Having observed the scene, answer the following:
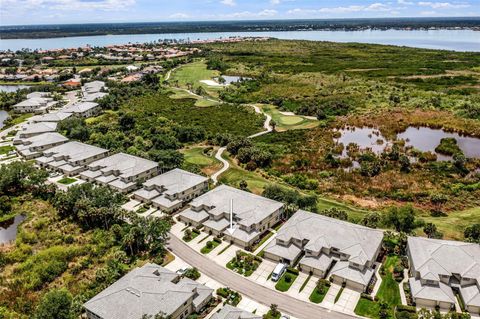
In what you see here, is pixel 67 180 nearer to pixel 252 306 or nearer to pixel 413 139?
pixel 252 306

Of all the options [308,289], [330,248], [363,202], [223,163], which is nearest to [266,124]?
[223,163]

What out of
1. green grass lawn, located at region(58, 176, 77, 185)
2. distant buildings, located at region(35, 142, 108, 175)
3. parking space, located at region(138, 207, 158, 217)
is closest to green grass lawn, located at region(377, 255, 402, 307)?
parking space, located at region(138, 207, 158, 217)

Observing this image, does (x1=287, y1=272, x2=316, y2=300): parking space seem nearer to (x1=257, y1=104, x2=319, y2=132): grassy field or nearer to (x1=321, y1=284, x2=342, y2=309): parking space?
(x1=321, y1=284, x2=342, y2=309): parking space

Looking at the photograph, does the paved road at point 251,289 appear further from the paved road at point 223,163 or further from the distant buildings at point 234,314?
the paved road at point 223,163

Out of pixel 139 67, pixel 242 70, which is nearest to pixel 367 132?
pixel 242 70

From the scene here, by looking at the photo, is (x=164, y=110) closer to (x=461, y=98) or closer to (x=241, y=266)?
(x=241, y=266)
